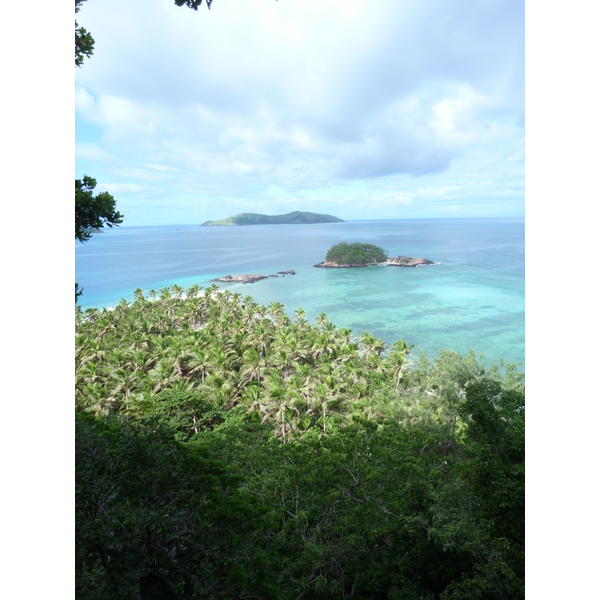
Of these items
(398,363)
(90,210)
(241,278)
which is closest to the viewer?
(90,210)

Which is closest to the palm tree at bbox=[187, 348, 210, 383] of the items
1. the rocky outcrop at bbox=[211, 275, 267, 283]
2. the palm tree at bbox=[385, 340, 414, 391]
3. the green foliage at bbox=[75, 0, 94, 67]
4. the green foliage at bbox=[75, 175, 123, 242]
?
the palm tree at bbox=[385, 340, 414, 391]

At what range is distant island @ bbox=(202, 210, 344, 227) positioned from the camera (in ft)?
104

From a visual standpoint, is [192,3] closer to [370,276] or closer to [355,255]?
[370,276]

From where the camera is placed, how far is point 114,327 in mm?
16625

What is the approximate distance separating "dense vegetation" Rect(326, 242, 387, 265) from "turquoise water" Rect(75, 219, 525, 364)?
75 centimetres

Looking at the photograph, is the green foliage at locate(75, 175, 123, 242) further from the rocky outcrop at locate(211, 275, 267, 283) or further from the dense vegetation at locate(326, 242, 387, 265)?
the dense vegetation at locate(326, 242, 387, 265)

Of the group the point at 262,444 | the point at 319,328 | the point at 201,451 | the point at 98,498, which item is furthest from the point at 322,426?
the point at 98,498

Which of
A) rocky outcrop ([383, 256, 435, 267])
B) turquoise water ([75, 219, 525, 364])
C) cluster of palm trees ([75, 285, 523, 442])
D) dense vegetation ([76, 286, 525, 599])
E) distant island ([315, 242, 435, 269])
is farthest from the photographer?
distant island ([315, 242, 435, 269])

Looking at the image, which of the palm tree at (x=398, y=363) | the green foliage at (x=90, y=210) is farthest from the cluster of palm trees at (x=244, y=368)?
the green foliage at (x=90, y=210)

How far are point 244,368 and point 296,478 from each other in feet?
22.2

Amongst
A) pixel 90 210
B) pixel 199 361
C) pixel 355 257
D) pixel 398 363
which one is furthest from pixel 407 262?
pixel 90 210

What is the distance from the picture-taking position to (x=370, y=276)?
30.3 meters
